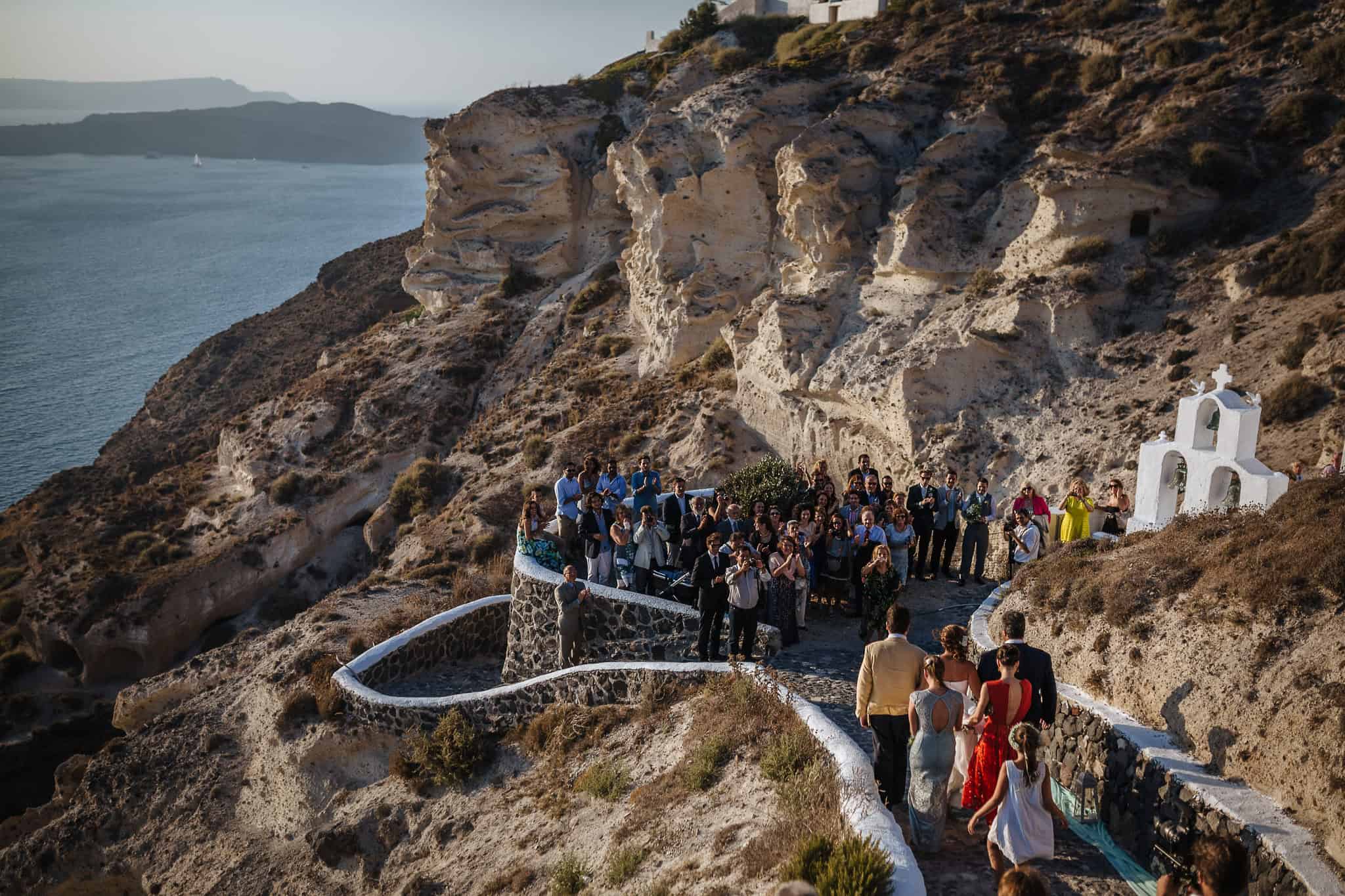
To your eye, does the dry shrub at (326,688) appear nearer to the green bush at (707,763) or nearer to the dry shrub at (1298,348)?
the green bush at (707,763)

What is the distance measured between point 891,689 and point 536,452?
22193mm

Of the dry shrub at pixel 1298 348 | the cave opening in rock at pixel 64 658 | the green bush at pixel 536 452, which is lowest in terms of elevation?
the cave opening in rock at pixel 64 658

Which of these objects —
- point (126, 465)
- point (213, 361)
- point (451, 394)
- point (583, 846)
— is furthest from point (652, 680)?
point (213, 361)

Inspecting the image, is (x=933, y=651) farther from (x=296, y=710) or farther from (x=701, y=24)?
(x=701, y=24)

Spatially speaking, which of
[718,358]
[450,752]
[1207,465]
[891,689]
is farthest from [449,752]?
[718,358]

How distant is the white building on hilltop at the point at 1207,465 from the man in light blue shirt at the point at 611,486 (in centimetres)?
670

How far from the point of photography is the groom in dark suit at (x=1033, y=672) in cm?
730

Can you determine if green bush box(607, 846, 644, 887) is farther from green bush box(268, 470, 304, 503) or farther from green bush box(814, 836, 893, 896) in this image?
green bush box(268, 470, 304, 503)

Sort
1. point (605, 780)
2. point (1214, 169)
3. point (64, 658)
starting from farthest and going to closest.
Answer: point (64, 658) → point (1214, 169) → point (605, 780)

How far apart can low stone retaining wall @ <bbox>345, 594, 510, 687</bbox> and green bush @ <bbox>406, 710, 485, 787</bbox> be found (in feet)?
8.02

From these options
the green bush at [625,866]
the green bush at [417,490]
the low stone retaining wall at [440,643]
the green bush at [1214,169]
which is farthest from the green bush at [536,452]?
the green bush at [625,866]

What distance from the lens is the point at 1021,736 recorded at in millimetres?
6242

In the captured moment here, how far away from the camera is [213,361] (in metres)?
51.4

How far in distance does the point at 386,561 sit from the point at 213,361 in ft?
92.9
